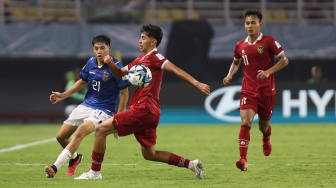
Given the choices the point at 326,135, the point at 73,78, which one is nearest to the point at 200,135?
the point at 326,135

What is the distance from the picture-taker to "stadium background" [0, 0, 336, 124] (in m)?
30.6

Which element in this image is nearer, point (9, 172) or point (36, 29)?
point (9, 172)

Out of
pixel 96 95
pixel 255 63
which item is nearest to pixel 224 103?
pixel 255 63

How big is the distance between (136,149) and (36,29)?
1313 cm

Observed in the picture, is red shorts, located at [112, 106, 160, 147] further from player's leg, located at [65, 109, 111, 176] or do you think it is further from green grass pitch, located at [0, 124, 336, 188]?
player's leg, located at [65, 109, 111, 176]

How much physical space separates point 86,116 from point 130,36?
58.0 ft

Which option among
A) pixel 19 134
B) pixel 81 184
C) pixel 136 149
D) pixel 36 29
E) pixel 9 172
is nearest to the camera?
pixel 81 184

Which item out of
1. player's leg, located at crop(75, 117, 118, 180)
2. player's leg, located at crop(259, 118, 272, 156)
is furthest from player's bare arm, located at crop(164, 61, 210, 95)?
player's leg, located at crop(259, 118, 272, 156)

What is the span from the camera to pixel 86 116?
13.1 meters

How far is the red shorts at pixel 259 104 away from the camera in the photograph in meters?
14.1

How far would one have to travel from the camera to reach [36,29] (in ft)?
101

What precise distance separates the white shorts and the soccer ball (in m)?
1.29

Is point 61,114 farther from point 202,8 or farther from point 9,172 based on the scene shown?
point 9,172

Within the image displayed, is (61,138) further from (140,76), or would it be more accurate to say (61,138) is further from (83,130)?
(140,76)
